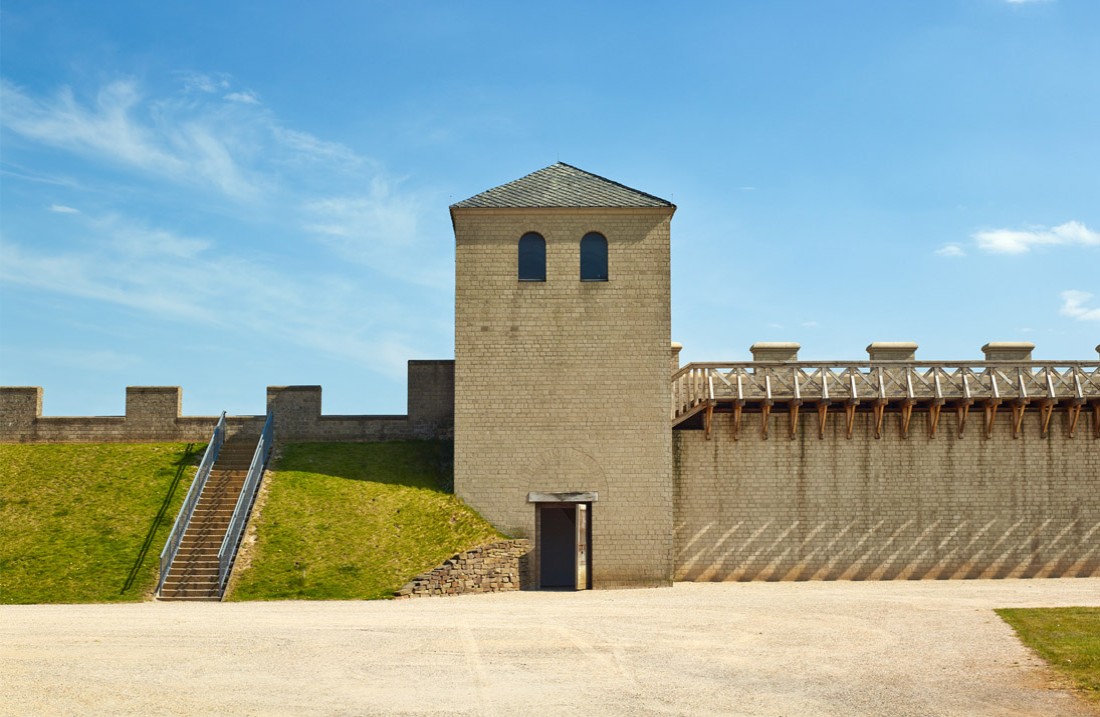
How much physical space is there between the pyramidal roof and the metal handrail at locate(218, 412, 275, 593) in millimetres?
8331

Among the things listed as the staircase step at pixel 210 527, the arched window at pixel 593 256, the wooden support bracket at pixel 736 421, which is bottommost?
the staircase step at pixel 210 527

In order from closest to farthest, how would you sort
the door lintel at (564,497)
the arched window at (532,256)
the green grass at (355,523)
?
the green grass at (355,523) → the door lintel at (564,497) → the arched window at (532,256)

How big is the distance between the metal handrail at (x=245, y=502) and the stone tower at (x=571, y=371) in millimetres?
5208

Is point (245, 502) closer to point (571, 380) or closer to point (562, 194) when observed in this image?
point (571, 380)

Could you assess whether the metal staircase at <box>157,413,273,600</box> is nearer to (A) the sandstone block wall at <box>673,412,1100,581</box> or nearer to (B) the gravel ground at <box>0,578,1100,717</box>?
(B) the gravel ground at <box>0,578,1100,717</box>

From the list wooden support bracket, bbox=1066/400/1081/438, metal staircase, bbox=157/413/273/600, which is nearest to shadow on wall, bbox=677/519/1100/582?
wooden support bracket, bbox=1066/400/1081/438

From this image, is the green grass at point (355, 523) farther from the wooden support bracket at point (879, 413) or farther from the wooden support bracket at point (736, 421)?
the wooden support bracket at point (879, 413)

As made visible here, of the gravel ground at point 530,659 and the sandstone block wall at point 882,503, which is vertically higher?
the sandstone block wall at point 882,503

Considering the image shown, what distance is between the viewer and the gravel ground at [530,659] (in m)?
12.9

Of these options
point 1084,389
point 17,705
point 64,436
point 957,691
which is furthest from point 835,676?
point 64,436

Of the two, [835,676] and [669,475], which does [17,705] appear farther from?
[669,475]

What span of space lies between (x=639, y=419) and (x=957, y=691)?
14.6 meters

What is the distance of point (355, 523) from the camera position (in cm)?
2661

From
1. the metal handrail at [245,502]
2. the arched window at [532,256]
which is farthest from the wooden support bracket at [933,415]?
the metal handrail at [245,502]
